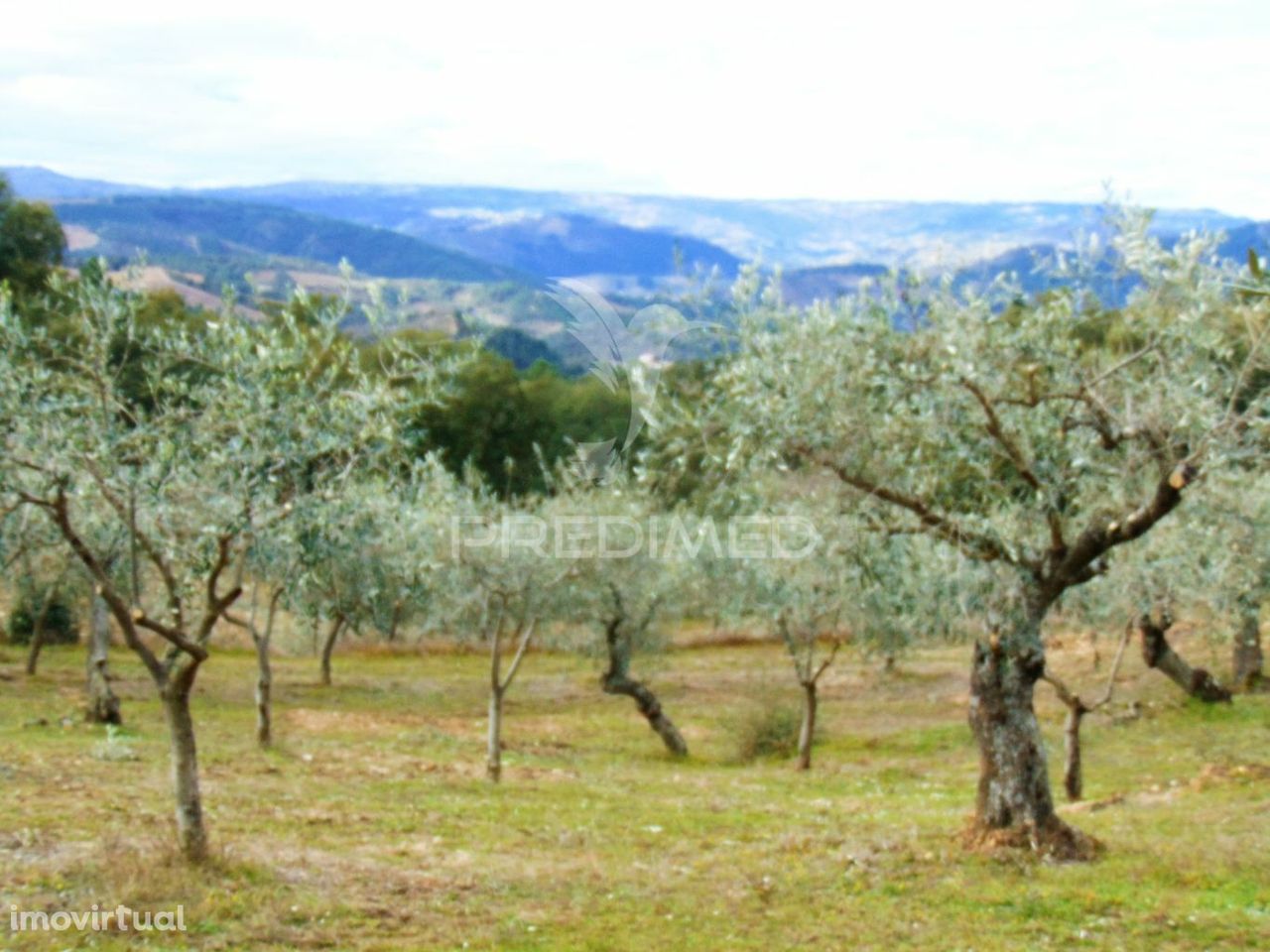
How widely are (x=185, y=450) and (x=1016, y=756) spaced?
32.5ft

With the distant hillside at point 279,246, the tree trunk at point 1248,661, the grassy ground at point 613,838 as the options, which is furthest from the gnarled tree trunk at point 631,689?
the distant hillside at point 279,246

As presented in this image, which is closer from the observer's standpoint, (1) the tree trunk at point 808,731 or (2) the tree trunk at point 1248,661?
(1) the tree trunk at point 808,731

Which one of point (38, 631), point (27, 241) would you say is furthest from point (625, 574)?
point (27, 241)

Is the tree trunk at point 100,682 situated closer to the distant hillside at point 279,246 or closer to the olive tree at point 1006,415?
the olive tree at point 1006,415

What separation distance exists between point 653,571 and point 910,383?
63.2ft

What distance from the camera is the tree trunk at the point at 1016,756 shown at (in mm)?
13234

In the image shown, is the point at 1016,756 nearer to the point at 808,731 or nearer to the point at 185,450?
the point at 185,450

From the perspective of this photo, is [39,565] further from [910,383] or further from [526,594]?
[910,383]

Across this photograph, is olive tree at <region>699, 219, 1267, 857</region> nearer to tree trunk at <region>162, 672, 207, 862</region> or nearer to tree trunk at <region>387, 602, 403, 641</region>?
tree trunk at <region>162, 672, 207, 862</region>

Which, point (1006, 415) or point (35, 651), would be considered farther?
point (35, 651)

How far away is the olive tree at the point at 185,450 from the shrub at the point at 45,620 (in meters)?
25.6

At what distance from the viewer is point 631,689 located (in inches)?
1220

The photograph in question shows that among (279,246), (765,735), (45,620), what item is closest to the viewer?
(765,735)

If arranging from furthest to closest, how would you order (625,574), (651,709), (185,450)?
(651,709) → (625,574) → (185,450)
